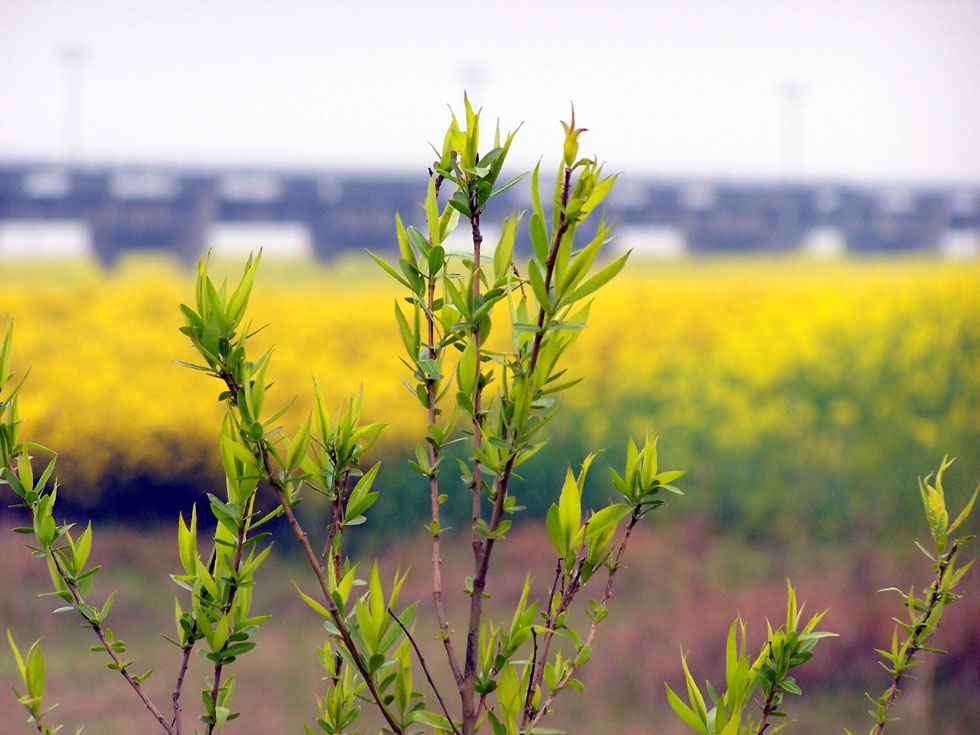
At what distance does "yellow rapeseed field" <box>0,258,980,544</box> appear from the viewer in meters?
4.42

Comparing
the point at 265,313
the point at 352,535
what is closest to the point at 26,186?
the point at 265,313

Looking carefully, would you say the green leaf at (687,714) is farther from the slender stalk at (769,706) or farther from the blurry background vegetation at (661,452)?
the blurry background vegetation at (661,452)

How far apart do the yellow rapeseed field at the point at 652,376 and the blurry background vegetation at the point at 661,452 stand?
0.01 metres

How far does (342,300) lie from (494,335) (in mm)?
1389

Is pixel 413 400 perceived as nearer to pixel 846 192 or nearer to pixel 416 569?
pixel 416 569

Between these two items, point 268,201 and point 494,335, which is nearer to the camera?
point 494,335

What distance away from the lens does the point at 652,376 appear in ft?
16.8

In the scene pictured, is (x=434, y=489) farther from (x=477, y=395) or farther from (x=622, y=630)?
(x=622, y=630)

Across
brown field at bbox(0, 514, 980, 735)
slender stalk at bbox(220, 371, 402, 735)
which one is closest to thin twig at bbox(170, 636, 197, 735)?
slender stalk at bbox(220, 371, 402, 735)

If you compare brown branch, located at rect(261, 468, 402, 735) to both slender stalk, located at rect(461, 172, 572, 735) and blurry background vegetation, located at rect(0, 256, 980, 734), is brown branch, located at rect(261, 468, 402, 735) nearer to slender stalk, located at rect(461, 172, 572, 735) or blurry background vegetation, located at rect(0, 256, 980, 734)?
slender stalk, located at rect(461, 172, 572, 735)

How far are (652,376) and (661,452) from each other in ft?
2.09

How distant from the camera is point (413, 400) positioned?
16.3 feet

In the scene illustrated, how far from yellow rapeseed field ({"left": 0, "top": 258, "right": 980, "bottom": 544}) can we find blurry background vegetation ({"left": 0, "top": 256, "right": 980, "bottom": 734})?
1 cm

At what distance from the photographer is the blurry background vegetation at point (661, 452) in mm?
3328
